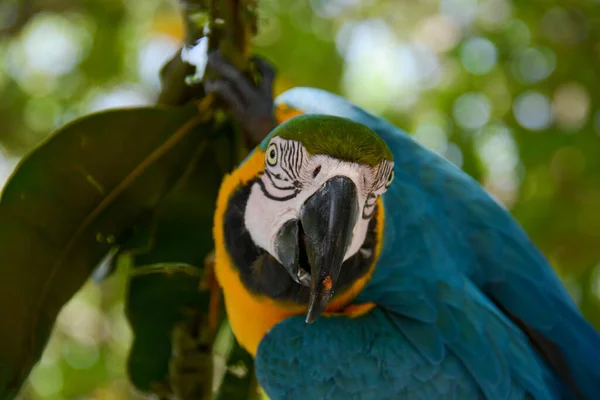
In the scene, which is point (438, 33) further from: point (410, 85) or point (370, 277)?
point (370, 277)

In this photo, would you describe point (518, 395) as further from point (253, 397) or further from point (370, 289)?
point (253, 397)

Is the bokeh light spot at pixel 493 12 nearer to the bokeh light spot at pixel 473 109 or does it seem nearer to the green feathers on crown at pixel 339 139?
the bokeh light spot at pixel 473 109

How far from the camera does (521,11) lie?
2.91 metres

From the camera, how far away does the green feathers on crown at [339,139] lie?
3.92 ft

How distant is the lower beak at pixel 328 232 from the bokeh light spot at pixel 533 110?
1.91 meters

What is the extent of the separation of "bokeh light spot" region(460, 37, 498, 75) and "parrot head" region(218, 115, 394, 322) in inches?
70.4

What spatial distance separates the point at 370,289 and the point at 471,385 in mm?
307

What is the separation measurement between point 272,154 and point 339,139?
0.16 m

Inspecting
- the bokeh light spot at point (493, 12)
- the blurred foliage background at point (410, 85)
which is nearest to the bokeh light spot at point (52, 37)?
the blurred foliage background at point (410, 85)

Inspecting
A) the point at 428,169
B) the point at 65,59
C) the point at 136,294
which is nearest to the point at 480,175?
the point at 428,169

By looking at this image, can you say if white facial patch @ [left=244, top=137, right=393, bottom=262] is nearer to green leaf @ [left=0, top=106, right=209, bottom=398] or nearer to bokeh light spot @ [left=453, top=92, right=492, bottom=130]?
green leaf @ [left=0, top=106, right=209, bottom=398]

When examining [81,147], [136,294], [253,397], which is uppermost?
[81,147]

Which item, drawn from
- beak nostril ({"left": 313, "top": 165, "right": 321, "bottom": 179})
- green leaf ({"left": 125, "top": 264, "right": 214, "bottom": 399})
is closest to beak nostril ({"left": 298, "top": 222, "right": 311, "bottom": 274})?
beak nostril ({"left": 313, "top": 165, "right": 321, "bottom": 179})

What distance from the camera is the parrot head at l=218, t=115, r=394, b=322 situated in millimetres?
1177
